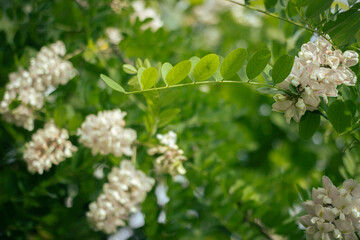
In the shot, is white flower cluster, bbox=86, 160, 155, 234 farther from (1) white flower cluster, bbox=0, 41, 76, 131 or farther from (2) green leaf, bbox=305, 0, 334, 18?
(2) green leaf, bbox=305, 0, 334, 18

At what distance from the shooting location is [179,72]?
509mm

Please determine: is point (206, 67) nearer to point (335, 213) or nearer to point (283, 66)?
point (283, 66)

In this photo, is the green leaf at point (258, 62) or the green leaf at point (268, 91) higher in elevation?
the green leaf at point (258, 62)

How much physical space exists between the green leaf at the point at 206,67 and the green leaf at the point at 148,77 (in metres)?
0.06

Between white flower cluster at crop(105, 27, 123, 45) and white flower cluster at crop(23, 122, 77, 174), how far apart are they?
34cm

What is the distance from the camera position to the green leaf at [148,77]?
20.1 inches

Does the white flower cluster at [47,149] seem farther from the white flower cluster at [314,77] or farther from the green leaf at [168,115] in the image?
the white flower cluster at [314,77]

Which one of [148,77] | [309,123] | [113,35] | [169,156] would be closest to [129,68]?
[148,77]

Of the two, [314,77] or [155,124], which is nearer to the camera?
[314,77]

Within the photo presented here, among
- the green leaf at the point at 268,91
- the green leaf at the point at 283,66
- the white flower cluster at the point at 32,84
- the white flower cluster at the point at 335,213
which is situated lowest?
the white flower cluster at the point at 32,84

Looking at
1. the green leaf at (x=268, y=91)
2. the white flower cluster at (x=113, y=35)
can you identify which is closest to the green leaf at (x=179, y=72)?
the green leaf at (x=268, y=91)

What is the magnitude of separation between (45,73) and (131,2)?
0.42 metres

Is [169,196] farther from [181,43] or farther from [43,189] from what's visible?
[181,43]

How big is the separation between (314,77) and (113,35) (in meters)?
0.64
